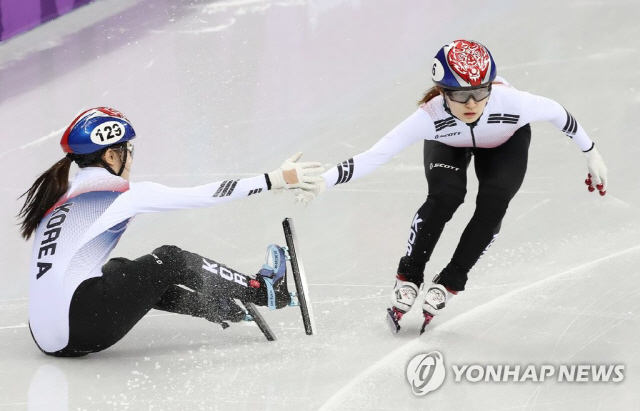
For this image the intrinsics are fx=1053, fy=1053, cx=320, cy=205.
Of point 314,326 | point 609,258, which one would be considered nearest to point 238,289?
point 314,326

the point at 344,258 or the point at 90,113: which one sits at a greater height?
the point at 90,113

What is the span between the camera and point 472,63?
15.5ft

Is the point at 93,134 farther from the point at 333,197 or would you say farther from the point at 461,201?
the point at 333,197

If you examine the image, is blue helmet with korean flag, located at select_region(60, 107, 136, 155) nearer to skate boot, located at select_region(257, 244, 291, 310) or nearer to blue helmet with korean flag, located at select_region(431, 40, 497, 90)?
skate boot, located at select_region(257, 244, 291, 310)

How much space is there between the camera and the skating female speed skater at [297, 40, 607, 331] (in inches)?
188

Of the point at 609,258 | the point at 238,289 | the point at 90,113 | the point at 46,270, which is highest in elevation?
the point at 90,113

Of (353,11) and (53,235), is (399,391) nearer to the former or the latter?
Answer: (53,235)

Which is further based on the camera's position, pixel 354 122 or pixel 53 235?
pixel 354 122

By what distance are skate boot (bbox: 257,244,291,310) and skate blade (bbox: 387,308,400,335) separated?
0.49 metres

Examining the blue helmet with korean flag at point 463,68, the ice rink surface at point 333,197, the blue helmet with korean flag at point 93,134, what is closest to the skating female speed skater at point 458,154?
the blue helmet with korean flag at point 463,68

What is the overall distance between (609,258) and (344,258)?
142 centimetres

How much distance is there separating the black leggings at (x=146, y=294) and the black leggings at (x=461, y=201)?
31.0 inches

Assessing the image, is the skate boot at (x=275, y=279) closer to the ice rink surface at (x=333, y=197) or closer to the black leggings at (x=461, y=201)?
the ice rink surface at (x=333, y=197)

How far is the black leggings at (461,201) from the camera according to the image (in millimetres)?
4777
